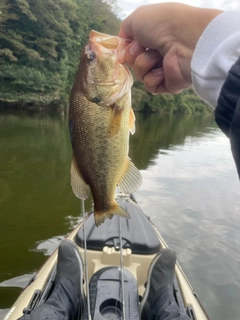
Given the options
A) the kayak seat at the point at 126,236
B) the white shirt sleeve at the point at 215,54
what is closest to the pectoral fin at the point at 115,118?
the white shirt sleeve at the point at 215,54

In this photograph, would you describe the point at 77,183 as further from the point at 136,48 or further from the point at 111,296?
the point at 111,296

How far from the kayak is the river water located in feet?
3.32

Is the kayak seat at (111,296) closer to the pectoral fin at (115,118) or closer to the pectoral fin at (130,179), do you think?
the pectoral fin at (130,179)

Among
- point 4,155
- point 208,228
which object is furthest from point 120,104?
point 4,155

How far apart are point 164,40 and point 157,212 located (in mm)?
6640

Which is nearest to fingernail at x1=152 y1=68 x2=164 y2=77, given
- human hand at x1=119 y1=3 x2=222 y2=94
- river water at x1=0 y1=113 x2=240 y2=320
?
human hand at x1=119 y1=3 x2=222 y2=94

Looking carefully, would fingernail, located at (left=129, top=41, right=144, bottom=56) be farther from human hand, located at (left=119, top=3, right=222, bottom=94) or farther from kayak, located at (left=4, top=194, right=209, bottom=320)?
kayak, located at (left=4, top=194, right=209, bottom=320)

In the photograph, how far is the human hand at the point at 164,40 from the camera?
3.87ft

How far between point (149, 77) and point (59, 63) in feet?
85.6

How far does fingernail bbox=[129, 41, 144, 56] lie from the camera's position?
1.42 meters

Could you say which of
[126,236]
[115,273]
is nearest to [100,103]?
[115,273]

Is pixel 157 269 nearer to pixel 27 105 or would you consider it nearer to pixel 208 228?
pixel 208 228

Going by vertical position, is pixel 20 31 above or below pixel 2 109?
above

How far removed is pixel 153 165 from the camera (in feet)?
40.4
